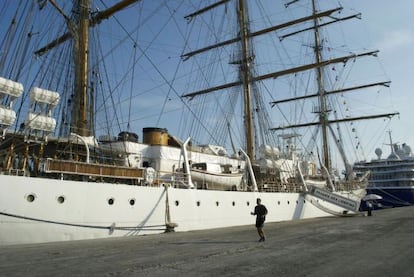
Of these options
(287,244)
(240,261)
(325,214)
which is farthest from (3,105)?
(325,214)

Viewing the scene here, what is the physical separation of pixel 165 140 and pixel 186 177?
544cm

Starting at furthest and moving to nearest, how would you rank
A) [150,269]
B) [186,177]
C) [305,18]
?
[305,18] → [186,177] → [150,269]

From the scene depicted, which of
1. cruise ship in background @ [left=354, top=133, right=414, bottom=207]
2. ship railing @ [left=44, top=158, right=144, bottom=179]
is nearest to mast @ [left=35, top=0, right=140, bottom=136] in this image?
ship railing @ [left=44, top=158, right=144, bottom=179]

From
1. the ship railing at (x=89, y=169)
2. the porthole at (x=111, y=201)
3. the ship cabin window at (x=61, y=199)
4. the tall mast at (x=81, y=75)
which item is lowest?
the porthole at (x=111, y=201)

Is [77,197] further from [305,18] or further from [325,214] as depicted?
[305,18]

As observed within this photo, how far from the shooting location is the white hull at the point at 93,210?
10.2 meters

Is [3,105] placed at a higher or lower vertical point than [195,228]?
higher

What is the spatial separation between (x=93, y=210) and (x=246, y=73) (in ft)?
69.4

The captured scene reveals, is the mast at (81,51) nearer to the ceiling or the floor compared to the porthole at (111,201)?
nearer to the ceiling

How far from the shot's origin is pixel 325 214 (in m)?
29.6

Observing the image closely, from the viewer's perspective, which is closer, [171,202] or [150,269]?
[150,269]

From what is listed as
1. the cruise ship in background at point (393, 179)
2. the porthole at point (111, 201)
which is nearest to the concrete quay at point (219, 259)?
the porthole at point (111, 201)

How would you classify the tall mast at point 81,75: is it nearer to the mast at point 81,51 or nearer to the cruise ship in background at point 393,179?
the mast at point 81,51

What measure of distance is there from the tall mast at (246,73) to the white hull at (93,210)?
9.80 meters
